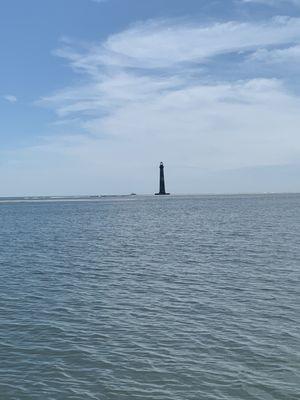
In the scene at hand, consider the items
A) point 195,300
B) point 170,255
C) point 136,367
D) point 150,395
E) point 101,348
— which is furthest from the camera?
point 170,255

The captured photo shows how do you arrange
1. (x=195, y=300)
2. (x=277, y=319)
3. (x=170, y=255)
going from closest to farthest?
(x=277, y=319), (x=195, y=300), (x=170, y=255)

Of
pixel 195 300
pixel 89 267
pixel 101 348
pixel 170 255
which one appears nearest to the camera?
pixel 101 348

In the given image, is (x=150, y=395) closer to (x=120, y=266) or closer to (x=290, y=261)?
(x=120, y=266)

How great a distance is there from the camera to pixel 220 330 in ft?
68.0

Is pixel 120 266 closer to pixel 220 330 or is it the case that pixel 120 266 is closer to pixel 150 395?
pixel 220 330

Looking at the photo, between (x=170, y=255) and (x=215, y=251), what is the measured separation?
201 inches

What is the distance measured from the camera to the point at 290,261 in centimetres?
3997

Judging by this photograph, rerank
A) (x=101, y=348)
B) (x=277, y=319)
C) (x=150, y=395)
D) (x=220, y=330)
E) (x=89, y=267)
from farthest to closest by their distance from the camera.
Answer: (x=89, y=267) < (x=277, y=319) < (x=220, y=330) < (x=101, y=348) < (x=150, y=395)

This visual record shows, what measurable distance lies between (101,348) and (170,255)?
1088 inches

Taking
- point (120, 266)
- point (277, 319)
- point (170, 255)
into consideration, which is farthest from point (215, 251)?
point (277, 319)

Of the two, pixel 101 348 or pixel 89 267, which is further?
pixel 89 267

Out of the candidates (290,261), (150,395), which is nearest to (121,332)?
(150,395)

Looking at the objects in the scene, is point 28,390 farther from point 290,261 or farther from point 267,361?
point 290,261

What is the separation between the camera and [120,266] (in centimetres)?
3953
